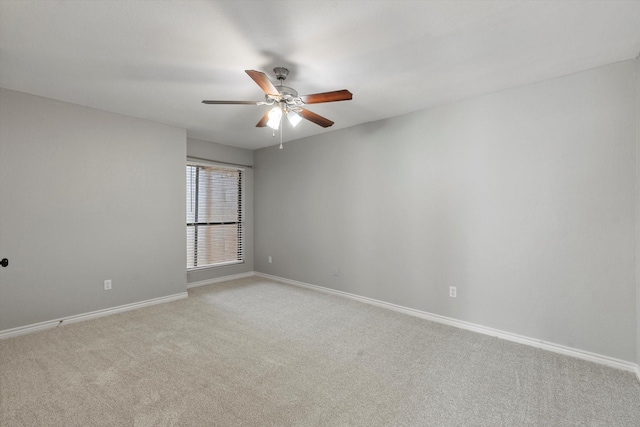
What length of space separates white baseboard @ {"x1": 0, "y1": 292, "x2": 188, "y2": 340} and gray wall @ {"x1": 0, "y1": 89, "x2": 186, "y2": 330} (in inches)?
2.1

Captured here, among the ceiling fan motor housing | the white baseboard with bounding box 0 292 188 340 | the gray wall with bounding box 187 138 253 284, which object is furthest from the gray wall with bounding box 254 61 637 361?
the white baseboard with bounding box 0 292 188 340

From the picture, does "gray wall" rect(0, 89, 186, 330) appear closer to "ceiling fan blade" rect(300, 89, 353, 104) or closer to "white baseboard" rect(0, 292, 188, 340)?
"white baseboard" rect(0, 292, 188, 340)

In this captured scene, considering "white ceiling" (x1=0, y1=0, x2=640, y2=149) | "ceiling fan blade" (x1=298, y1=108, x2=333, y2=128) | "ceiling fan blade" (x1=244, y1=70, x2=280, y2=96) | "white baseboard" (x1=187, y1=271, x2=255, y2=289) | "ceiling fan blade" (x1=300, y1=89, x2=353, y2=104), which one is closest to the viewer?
"white ceiling" (x1=0, y1=0, x2=640, y2=149)

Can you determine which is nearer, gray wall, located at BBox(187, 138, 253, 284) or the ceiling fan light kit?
the ceiling fan light kit

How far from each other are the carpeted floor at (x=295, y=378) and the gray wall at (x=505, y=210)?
38 cm

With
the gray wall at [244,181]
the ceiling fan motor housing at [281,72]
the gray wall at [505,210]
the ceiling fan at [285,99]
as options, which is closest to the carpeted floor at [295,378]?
the gray wall at [505,210]

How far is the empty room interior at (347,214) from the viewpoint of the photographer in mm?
1850

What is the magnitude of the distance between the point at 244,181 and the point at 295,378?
3962mm

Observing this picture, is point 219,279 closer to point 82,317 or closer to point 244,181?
point 244,181

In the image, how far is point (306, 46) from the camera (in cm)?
212

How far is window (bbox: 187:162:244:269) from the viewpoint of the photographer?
15.5 feet

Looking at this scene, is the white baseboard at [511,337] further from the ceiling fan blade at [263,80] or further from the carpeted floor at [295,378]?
the ceiling fan blade at [263,80]

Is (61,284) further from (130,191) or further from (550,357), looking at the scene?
(550,357)

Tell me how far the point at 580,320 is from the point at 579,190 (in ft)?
3.61
